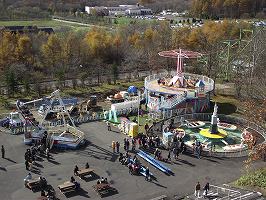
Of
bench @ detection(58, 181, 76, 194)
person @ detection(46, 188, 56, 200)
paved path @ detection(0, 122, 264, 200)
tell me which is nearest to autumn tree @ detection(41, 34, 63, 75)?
paved path @ detection(0, 122, 264, 200)

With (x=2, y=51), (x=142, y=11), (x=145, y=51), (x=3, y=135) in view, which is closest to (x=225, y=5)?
(x=142, y=11)

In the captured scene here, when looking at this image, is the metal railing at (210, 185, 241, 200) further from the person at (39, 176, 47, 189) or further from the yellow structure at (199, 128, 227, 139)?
A: the person at (39, 176, 47, 189)

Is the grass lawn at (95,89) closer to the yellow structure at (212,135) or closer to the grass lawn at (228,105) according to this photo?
the grass lawn at (228,105)

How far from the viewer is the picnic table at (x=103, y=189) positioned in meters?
23.6

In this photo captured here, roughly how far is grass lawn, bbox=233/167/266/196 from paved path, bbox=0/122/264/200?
94cm

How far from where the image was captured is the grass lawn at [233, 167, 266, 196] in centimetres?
2452

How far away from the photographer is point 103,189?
2377 centimetres

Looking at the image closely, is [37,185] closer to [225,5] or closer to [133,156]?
[133,156]

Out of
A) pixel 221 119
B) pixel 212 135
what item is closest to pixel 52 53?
pixel 221 119

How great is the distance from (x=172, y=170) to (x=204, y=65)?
1230 inches

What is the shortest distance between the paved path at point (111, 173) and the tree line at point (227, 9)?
9459 cm

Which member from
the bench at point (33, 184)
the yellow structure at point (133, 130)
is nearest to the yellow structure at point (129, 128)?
the yellow structure at point (133, 130)

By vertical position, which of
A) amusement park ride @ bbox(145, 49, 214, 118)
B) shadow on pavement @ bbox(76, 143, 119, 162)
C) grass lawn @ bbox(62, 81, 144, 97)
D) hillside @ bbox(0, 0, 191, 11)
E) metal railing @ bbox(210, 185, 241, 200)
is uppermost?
hillside @ bbox(0, 0, 191, 11)

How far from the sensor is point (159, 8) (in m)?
166
